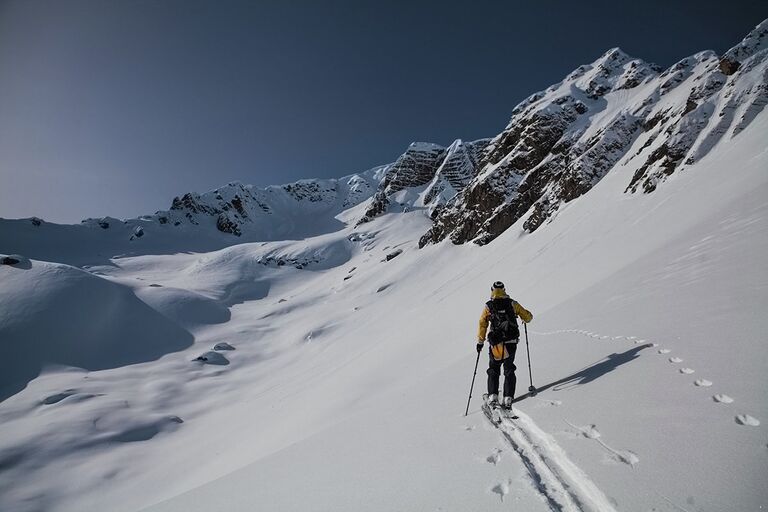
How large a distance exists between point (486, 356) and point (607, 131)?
53.2 m

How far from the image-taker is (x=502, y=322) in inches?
281

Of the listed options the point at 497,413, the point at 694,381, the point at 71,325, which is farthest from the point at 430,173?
the point at 694,381

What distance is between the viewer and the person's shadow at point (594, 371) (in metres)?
6.30

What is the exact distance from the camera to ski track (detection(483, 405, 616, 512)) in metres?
3.24

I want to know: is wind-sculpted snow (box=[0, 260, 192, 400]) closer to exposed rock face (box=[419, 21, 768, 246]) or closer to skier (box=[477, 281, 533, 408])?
exposed rock face (box=[419, 21, 768, 246])

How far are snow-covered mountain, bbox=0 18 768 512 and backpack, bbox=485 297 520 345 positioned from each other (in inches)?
46.0

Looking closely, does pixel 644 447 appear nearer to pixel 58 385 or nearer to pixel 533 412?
pixel 533 412

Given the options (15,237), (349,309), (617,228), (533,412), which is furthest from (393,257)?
(15,237)

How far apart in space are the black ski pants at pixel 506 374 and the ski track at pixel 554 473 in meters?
1.10

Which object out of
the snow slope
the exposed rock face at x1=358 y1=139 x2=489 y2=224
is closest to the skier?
the snow slope

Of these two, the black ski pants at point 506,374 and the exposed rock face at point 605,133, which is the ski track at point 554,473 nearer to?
the black ski pants at point 506,374

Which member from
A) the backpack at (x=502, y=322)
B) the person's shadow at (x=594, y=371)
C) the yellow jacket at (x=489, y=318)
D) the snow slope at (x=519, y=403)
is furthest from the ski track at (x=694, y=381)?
the backpack at (x=502, y=322)

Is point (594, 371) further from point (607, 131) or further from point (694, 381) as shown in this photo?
point (607, 131)

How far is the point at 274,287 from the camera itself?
99.9m
